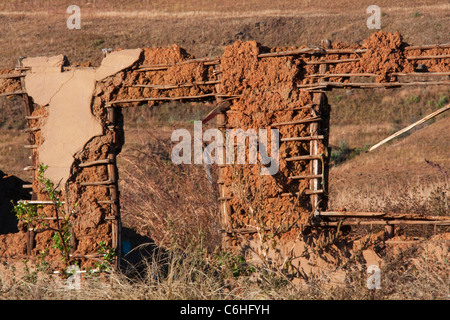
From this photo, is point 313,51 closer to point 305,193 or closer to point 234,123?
point 234,123

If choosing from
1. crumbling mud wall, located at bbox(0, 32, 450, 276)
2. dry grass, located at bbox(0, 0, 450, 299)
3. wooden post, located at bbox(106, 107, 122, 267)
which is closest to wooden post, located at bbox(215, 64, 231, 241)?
crumbling mud wall, located at bbox(0, 32, 450, 276)

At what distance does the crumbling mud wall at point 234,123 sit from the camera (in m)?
6.73

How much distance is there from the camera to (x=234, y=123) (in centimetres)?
698

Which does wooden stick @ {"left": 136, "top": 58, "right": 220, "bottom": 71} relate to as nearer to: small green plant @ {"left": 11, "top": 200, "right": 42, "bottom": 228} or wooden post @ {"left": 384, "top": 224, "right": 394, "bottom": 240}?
small green plant @ {"left": 11, "top": 200, "right": 42, "bottom": 228}

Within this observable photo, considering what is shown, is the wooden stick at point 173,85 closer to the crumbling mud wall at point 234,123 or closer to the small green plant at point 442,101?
the crumbling mud wall at point 234,123

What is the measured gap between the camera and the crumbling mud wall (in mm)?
6729

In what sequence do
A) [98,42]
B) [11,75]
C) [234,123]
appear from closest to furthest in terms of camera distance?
[234,123] < [11,75] < [98,42]

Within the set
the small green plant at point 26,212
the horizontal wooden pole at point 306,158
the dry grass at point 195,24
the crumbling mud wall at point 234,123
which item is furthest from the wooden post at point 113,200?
the dry grass at point 195,24

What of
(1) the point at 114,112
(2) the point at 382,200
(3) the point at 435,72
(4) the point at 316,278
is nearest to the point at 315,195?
(4) the point at 316,278

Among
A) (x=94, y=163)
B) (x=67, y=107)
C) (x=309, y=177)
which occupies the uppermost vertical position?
(x=67, y=107)

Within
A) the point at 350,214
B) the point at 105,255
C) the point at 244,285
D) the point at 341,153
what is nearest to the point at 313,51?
the point at 350,214

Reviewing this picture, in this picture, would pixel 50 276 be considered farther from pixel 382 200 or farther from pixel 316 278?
pixel 382 200

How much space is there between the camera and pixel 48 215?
734cm
